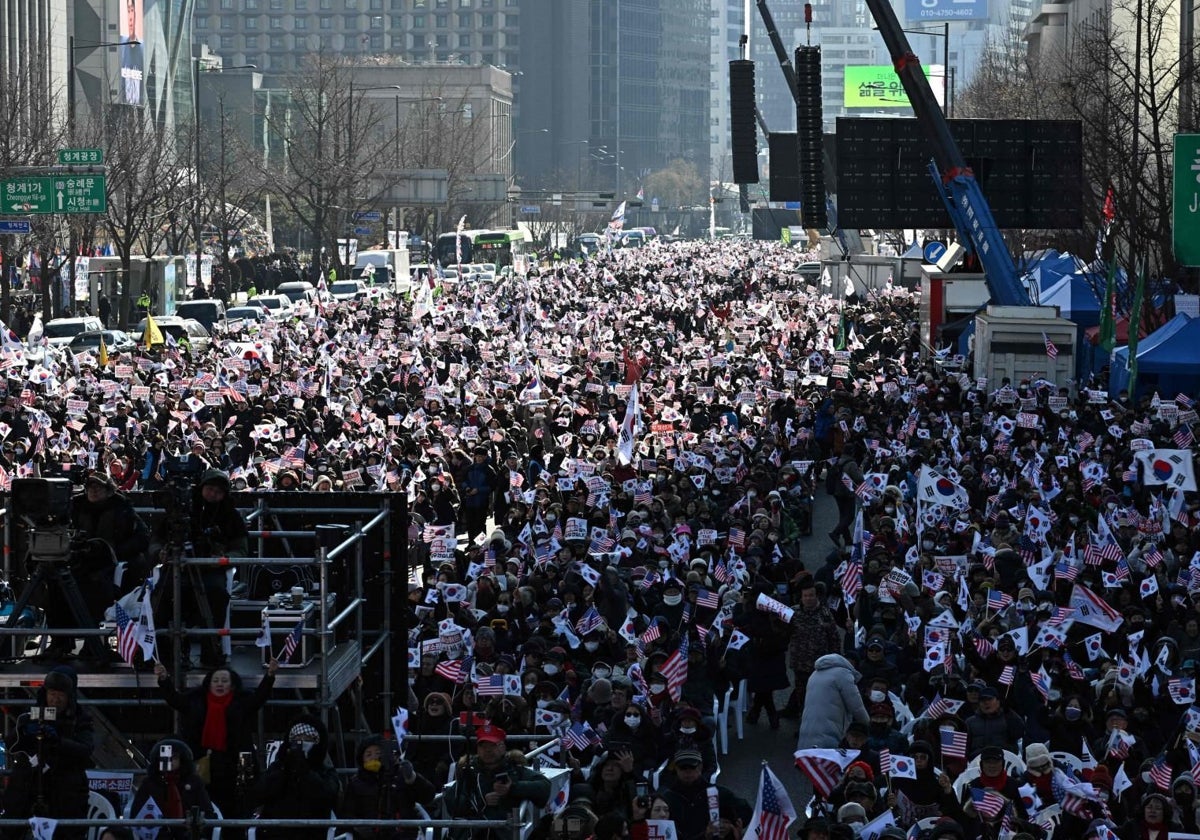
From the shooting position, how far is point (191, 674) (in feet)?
32.9

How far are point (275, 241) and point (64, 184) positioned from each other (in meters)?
62.4

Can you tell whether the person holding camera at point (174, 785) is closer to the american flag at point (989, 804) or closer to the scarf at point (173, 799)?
the scarf at point (173, 799)

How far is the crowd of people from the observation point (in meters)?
11.4

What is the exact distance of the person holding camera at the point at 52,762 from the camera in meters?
9.48

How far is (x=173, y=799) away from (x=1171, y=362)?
24445mm

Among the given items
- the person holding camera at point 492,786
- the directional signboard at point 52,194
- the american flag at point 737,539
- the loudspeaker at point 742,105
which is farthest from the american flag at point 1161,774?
the loudspeaker at point 742,105

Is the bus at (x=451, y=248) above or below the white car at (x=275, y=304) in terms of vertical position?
above

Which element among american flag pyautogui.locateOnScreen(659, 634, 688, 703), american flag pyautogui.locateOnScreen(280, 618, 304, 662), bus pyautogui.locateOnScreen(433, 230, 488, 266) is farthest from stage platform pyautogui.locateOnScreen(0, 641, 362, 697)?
bus pyautogui.locateOnScreen(433, 230, 488, 266)

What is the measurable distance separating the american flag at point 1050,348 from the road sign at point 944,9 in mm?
141312

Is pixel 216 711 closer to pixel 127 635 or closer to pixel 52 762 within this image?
pixel 127 635

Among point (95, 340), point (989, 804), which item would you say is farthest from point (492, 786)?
point (95, 340)

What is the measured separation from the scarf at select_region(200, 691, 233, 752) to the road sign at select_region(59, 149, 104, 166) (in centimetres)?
3125

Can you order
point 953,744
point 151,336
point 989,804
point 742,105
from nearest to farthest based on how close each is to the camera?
point 989,804
point 953,744
point 151,336
point 742,105

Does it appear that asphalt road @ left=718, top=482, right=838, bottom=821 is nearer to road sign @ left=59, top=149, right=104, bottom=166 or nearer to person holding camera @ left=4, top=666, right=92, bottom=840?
person holding camera @ left=4, top=666, right=92, bottom=840
